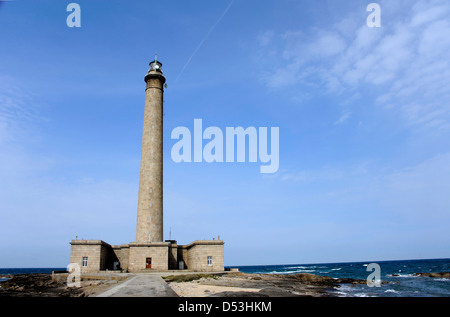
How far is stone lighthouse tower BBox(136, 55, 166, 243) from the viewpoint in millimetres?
36312

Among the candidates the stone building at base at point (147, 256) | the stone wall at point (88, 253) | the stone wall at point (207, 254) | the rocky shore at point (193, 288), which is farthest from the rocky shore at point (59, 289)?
the stone wall at point (207, 254)

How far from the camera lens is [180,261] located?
38.0 m

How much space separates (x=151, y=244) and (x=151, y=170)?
324 inches

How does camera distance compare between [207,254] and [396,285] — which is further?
[396,285]

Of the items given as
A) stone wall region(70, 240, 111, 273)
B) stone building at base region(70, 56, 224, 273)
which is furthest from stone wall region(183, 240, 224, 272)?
stone wall region(70, 240, 111, 273)

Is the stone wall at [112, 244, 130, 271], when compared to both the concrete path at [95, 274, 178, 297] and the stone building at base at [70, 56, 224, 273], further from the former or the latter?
the concrete path at [95, 274, 178, 297]

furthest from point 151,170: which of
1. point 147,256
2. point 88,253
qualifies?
point 88,253

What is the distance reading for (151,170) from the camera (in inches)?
1470

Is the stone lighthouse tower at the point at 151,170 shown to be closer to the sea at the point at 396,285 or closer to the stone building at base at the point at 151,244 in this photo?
the stone building at base at the point at 151,244

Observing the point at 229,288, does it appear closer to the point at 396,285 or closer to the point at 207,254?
the point at 207,254
